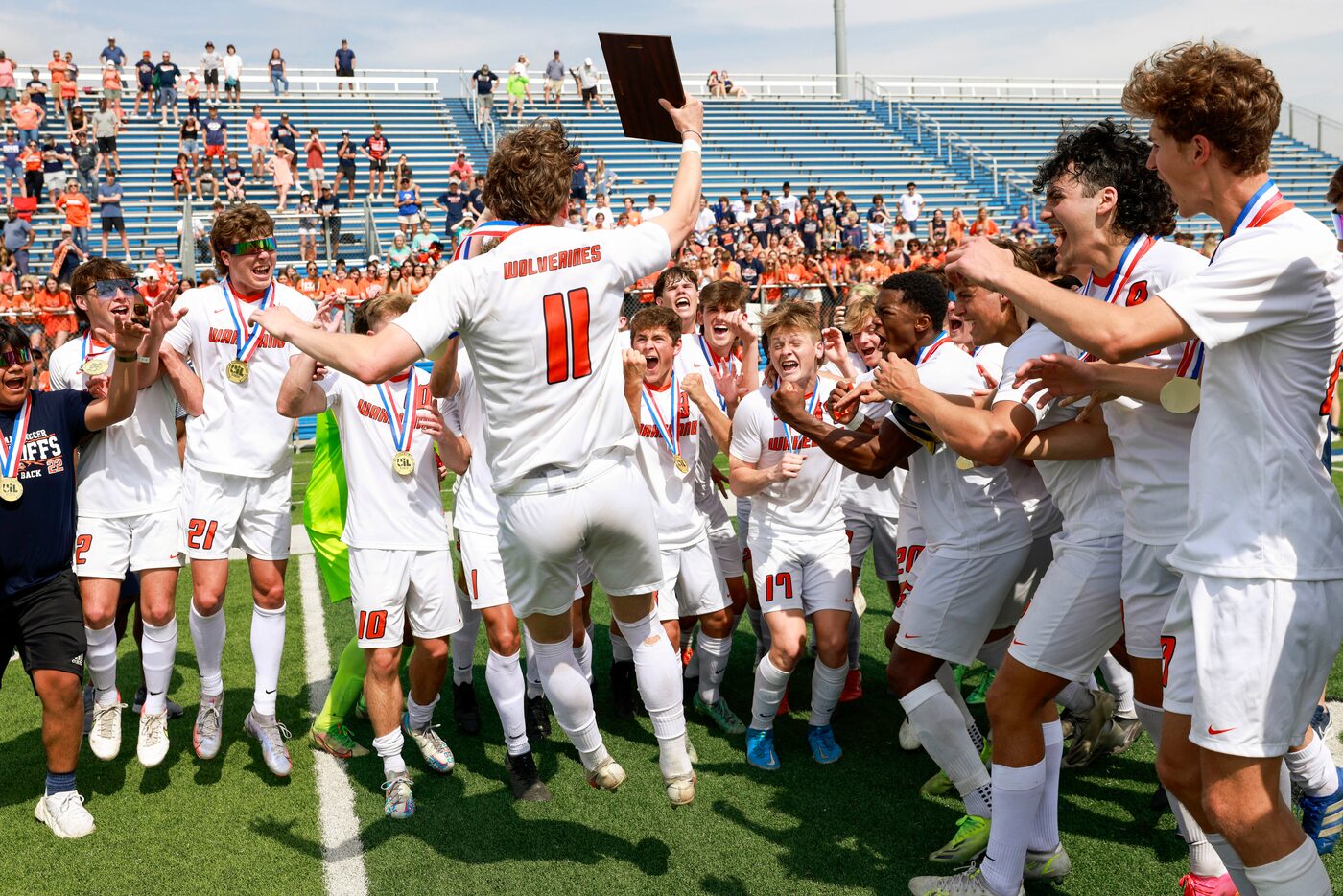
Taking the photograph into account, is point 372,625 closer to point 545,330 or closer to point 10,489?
point 10,489

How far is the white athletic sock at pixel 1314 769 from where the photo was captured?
3865mm

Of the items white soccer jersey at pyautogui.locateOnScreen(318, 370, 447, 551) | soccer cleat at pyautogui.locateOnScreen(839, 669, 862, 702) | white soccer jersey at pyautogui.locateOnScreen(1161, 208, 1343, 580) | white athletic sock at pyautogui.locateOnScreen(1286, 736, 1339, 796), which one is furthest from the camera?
soccer cleat at pyautogui.locateOnScreen(839, 669, 862, 702)

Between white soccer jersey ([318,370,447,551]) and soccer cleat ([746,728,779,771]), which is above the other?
white soccer jersey ([318,370,447,551])

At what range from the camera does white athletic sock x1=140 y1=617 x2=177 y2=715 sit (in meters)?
5.61

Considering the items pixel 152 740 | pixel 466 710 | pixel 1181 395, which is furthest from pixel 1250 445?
pixel 152 740

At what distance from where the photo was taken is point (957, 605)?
4.41 m

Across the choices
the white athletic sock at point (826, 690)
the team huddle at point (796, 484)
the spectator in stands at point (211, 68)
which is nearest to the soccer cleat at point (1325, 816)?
the team huddle at point (796, 484)

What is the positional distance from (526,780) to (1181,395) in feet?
11.2

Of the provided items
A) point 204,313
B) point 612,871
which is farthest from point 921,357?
point 204,313

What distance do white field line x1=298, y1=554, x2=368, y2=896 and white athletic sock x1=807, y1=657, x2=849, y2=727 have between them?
2.19 meters

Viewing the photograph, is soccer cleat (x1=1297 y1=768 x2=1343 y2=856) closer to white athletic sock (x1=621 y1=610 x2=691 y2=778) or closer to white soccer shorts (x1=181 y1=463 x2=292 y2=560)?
white athletic sock (x1=621 y1=610 x2=691 y2=778)

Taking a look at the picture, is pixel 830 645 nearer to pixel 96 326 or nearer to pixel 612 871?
pixel 612 871

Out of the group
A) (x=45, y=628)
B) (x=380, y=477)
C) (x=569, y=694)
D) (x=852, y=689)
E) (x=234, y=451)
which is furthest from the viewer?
(x=852, y=689)

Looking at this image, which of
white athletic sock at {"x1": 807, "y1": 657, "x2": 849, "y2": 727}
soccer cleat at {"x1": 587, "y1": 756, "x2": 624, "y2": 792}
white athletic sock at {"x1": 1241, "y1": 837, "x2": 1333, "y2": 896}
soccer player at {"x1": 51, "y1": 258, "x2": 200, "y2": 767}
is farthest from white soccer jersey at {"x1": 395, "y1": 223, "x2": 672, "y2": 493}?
soccer player at {"x1": 51, "y1": 258, "x2": 200, "y2": 767}
